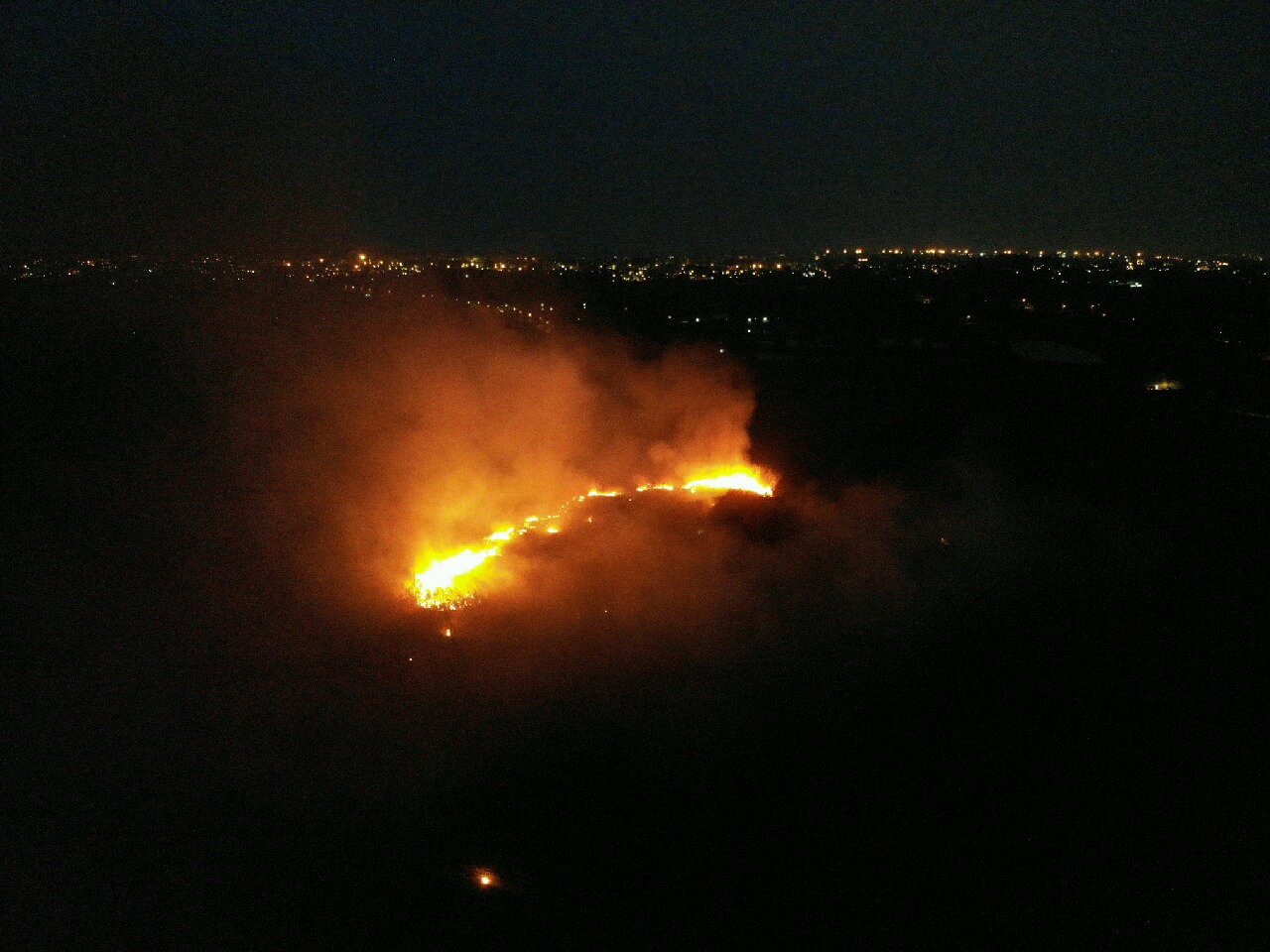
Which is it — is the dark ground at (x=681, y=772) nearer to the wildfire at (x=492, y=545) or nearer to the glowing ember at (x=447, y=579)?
the glowing ember at (x=447, y=579)

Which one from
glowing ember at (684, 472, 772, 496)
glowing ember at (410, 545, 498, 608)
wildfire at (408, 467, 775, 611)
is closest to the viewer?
glowing ember at (410, 545, 498, 608)

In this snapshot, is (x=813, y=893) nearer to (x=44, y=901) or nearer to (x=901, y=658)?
(x=901, y=658)

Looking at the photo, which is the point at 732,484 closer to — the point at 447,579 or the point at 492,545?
the point at 492,545

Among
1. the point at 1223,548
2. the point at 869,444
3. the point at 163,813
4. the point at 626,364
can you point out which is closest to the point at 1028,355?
the point at 869,444

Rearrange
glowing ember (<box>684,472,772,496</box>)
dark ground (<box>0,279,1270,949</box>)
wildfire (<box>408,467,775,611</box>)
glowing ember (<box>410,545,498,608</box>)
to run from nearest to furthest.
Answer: dark ground (<box>0,279,1270,949</box>), glowing ember (<box>410,545,498,608</box>), wildfire (<box>408,467,775,611</box>), glowing ember (<box>684,472,772,496</box>)

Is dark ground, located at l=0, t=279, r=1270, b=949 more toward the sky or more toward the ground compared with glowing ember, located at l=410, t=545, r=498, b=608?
more toward the ground

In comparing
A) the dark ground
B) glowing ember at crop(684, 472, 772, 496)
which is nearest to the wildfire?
glowing ember at crop(684, 472, 772, 496)

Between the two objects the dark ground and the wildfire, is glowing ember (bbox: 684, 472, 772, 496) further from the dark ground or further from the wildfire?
the dark ground
